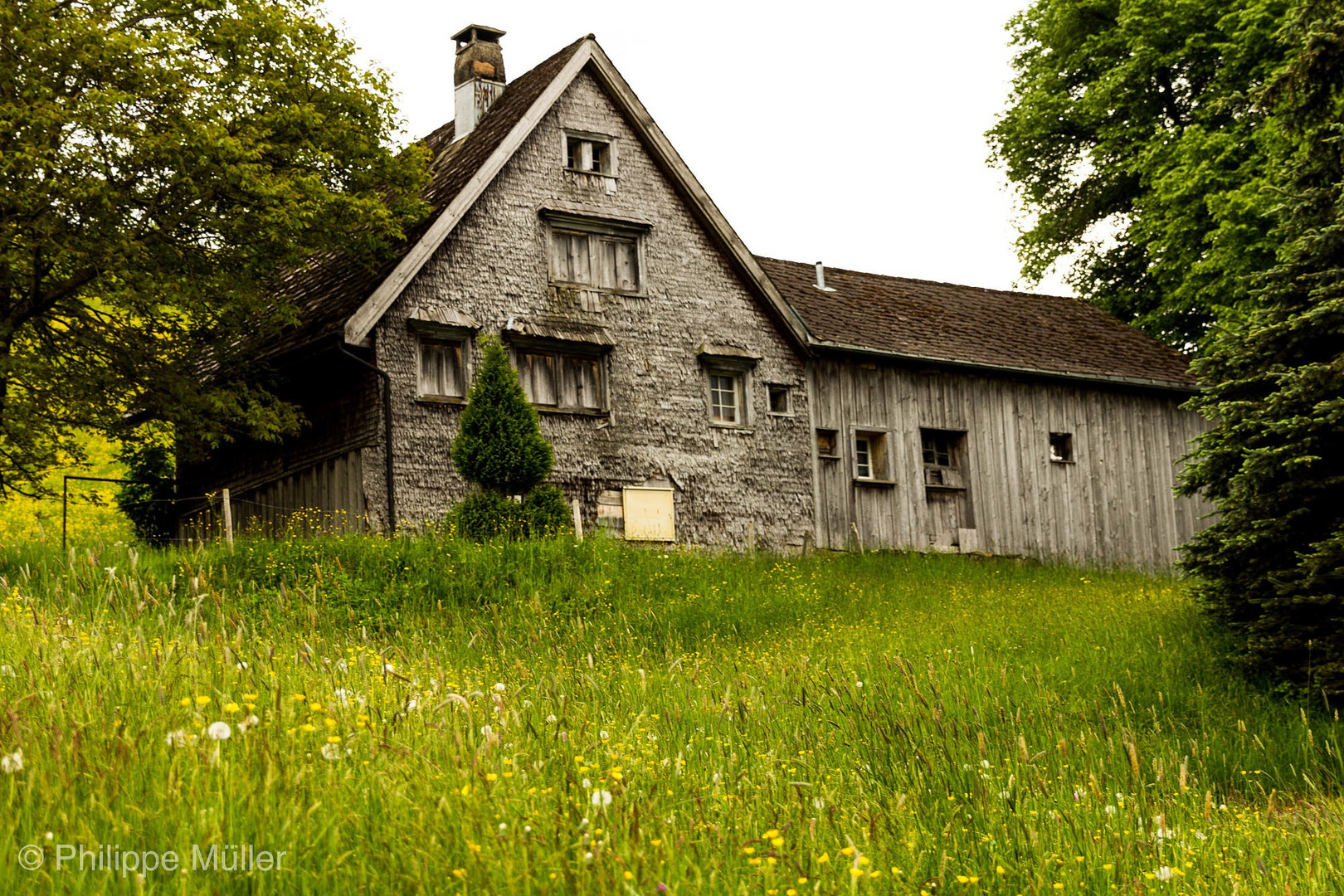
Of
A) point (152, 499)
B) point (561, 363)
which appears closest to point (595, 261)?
point (561, 363)

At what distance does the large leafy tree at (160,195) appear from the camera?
17.9 meters

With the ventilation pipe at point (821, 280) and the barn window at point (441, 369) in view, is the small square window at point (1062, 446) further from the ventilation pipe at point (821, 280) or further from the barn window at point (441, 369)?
the barn window at point (441, 369)

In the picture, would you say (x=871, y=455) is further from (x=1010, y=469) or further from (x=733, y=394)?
(x=733, y=394)

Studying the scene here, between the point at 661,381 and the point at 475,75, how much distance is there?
7.76m

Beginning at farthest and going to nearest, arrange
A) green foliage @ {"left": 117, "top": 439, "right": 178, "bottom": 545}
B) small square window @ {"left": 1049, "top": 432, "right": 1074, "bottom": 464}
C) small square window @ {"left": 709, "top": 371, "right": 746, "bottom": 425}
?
small square window @ {"left": 1049, "top": 432, "right": 1074, "bottom": 464} < green foliage @ {"left": 117, "top": 439, "right": 178, "bottom": 545} < small square window @ {"left": 709, "top": 371, "right": 746, "bottom": 425}

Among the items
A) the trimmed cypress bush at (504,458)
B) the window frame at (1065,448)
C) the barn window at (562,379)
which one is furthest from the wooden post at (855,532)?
the trimmed cypress bush at (504,458)

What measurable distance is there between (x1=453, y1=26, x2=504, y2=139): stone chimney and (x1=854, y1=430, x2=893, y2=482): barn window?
10.0 metres

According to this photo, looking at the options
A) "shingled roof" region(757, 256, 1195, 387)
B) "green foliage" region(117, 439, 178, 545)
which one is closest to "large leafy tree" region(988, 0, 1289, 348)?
"shingled roof" region(757, 256, 1195, 387)

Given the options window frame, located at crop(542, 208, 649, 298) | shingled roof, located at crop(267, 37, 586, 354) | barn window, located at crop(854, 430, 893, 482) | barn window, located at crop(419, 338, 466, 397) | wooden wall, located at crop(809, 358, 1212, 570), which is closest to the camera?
barn window, located at crop(419, 338, 466, 397)

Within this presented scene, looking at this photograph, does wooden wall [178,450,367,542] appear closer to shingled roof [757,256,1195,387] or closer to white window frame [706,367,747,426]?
white window frame [706,367,747,426]

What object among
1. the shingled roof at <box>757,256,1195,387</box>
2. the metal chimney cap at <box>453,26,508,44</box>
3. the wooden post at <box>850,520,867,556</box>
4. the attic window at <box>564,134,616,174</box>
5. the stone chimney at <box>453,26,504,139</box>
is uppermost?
the metal chimney cap at <box>453,26,508,44</box>

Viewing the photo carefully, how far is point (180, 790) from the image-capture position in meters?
4.43

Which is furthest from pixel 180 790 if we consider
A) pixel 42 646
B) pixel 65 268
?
pixel 65 268

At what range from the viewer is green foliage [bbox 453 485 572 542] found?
19.5m
